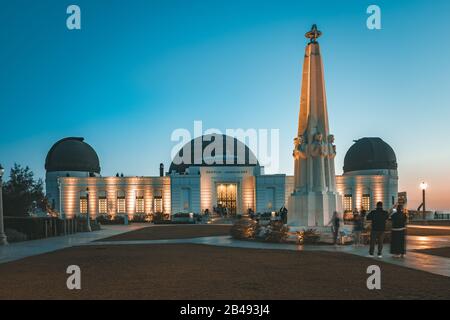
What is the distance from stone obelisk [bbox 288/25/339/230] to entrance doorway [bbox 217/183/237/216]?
4393 cm

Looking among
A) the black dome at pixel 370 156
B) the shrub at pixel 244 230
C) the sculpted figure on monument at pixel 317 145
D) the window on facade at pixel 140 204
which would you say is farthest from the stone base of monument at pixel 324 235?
the black dome at pixel 370 156

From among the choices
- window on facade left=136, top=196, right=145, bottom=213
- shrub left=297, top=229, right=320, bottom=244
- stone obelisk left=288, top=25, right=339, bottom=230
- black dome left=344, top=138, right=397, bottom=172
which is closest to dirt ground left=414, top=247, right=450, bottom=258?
shrub left=297, top=229, right=320, bottom=244

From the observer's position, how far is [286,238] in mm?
22750

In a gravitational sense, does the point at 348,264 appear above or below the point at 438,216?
above

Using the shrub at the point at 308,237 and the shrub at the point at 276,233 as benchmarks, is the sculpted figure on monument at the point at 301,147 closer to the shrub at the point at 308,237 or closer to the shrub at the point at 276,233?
the shrub at the point at 276,233

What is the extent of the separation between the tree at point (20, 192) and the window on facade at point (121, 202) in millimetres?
23521

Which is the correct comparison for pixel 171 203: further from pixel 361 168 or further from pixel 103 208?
pixel 361 168

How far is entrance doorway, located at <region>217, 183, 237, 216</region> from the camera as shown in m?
68.4

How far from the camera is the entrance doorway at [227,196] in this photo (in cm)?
6838

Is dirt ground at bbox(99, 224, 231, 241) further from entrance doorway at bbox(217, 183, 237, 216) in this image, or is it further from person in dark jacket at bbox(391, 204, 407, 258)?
entrance doorway at bbox(217, 183, 237, 216)
